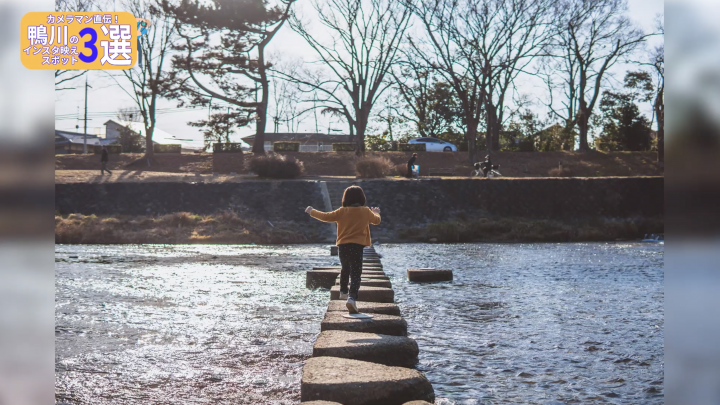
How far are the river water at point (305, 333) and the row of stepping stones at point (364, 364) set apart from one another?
418 mm

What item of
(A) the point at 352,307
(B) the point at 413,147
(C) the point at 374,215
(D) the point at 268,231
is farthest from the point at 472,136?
(A) the point at 352,307

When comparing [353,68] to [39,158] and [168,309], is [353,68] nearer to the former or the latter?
[168,309]

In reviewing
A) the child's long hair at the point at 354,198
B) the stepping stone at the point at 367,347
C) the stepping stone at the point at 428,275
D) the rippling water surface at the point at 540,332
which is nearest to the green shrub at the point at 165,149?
the rippling water surface at the point at 540,332

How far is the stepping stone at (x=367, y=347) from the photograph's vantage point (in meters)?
4.91

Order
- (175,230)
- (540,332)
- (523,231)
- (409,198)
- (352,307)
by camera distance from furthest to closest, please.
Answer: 1. (409,198)
2. (523,231)
3. (175,230)
4. (540,332)
5. (352,307)

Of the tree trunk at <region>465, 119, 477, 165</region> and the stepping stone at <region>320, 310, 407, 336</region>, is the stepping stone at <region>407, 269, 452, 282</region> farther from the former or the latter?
the tree trunk at <region>465, 119, 477, 165</region>

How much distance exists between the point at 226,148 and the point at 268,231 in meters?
22.9

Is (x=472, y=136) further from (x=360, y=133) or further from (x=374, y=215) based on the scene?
(x=374, y=215)

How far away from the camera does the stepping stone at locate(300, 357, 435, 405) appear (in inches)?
158

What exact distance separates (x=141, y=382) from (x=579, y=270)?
11327mm

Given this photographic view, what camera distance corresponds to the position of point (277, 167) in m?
32.6

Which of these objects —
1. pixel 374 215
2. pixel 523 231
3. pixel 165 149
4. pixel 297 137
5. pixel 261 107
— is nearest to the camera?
pixel 374 215

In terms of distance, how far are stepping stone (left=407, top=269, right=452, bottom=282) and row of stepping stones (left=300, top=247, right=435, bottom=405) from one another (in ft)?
17.6

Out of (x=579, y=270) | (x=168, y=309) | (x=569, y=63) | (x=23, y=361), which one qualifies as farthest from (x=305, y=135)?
(x=23, y=361)
